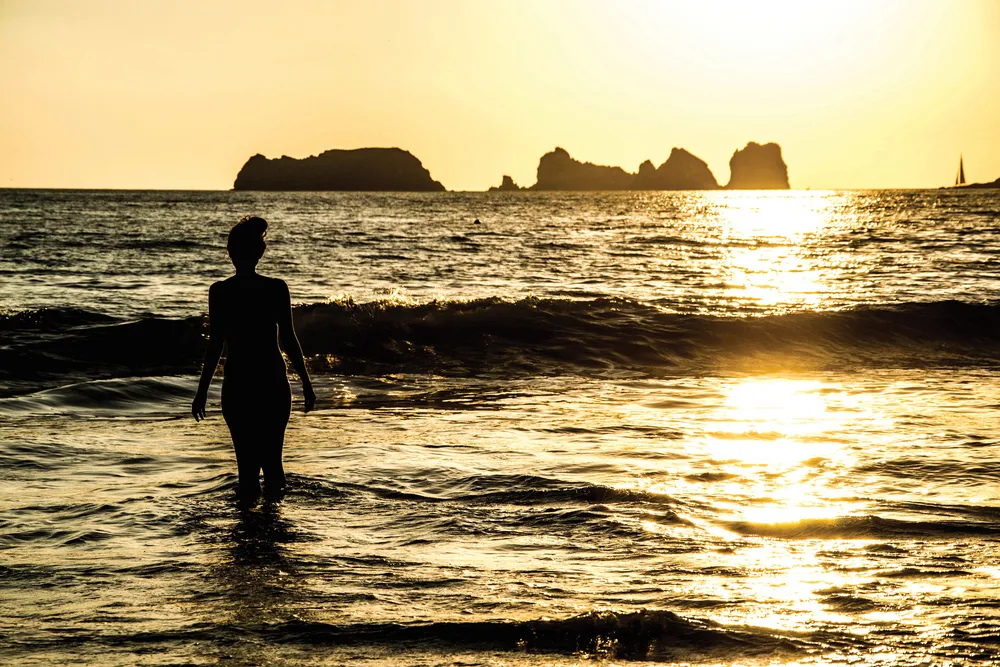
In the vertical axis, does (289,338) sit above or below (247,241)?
below

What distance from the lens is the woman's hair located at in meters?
6.50

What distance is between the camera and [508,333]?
1845 cm

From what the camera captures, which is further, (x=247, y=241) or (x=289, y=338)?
(x=289, y=338)

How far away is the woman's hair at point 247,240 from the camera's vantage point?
6496 millimetres

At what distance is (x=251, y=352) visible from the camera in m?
6.68

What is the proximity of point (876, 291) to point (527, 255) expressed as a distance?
59.4 feet

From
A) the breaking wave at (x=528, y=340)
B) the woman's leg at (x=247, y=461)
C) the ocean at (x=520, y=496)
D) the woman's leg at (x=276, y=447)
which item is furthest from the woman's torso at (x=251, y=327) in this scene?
the breaking wave at (x=528, y=340)

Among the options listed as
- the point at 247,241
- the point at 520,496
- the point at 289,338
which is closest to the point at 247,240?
the point at 247,241


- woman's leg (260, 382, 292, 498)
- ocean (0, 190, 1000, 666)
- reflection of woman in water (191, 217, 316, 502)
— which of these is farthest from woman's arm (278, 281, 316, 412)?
ocean (0, 190, 1000, 666)

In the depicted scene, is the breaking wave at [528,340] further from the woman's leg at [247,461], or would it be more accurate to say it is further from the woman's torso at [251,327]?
the woman's torso at [251,327]

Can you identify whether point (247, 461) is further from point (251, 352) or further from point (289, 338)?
point (289, 338)

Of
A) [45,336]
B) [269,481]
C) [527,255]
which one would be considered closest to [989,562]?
[269,481]

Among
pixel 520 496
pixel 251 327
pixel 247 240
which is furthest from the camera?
pixel 520 496

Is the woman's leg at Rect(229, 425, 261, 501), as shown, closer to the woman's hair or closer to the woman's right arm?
the woman's right arm
